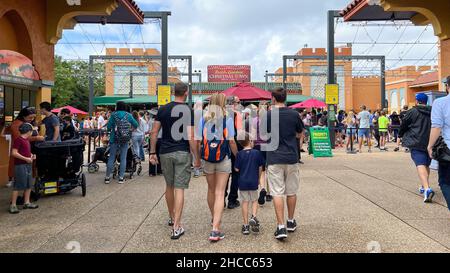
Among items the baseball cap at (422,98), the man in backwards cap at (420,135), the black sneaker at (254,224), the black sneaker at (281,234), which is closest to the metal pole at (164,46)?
the man in backwards cap at (420,135)

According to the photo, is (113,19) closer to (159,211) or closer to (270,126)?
(159,211)

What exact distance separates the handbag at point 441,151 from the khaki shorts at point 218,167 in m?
2.45

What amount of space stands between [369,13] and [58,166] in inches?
424

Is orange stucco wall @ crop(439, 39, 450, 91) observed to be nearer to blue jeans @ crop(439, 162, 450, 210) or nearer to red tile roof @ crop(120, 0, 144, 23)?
blue jeans @ crop(439, 162, 450, 210)

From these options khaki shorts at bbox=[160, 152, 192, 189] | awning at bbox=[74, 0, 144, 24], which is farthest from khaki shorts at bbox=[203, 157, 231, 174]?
awning at bbox=[74, 0, 144, 24]

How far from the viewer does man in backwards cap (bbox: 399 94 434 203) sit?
6512 millimetres

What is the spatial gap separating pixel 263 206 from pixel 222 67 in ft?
129

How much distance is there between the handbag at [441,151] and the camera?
435cm

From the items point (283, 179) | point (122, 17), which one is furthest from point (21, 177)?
point (122, 17)

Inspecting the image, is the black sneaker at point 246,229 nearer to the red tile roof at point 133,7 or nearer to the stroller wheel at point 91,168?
the stroller wheel at point 91,168

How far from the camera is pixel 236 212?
5809 mm

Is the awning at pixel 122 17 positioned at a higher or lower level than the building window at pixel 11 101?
higher

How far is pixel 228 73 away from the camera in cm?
4428
